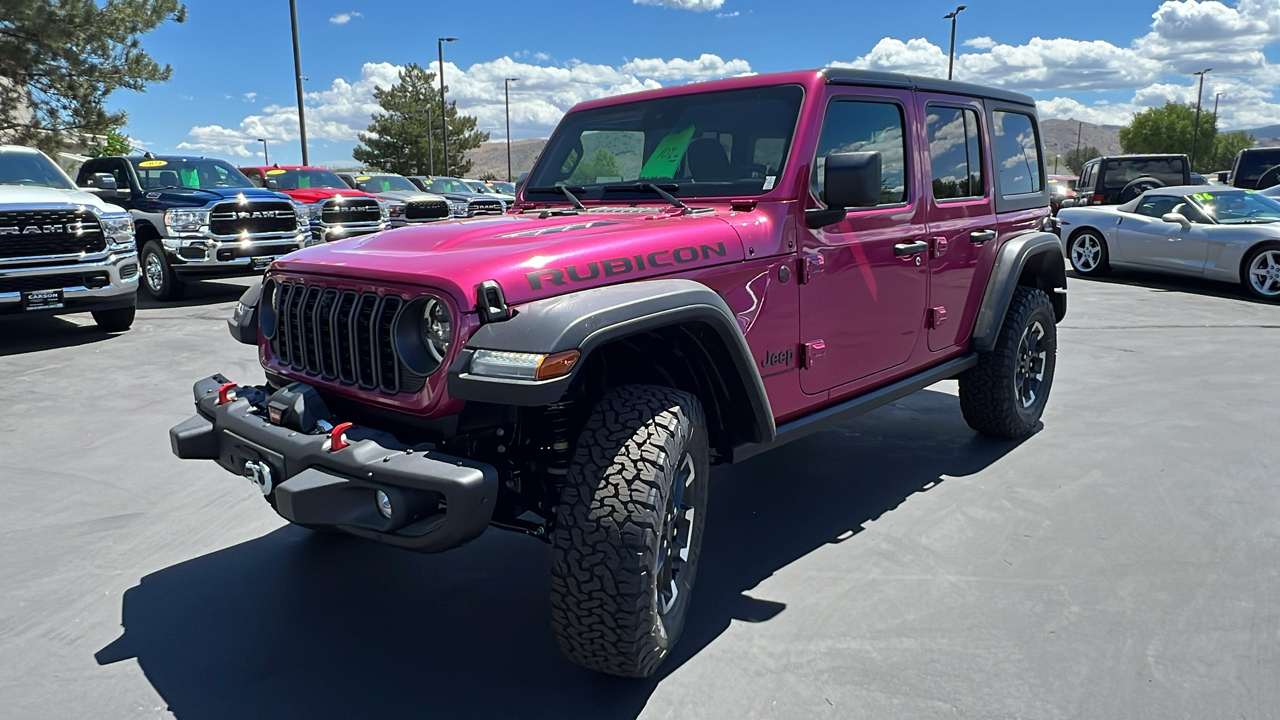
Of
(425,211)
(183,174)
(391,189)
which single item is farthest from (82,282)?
(391,189)

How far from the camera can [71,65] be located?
1939 cm

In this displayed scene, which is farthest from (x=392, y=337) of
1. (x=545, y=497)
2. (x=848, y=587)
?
(x=848, y=587)

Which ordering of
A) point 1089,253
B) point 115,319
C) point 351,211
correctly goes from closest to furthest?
point 115,319, point 1089,253, point 351,211

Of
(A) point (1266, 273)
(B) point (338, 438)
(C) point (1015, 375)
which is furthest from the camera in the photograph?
(A) point (1266, 273)

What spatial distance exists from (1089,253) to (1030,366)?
29.9 ft

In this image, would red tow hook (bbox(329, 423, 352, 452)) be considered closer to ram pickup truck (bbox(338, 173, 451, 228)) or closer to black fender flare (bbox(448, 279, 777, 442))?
black fender flare (bbox(448, 279, 777, 442))

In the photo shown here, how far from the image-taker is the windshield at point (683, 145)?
3.62 meters

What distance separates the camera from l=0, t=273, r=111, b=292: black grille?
24.5 ft

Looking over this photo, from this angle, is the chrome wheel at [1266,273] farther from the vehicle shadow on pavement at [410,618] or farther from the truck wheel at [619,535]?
the truck wheel at [619,535]

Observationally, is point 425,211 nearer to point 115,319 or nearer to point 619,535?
point 619,535

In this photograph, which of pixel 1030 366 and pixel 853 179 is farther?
pixel 1030 366

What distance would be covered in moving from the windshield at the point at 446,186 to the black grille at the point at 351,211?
577 cm

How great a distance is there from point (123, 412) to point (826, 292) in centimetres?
457

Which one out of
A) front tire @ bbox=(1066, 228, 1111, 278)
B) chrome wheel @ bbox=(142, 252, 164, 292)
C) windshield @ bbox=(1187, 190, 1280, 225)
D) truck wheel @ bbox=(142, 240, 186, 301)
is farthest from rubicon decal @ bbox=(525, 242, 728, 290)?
front tire @ bbox=(1066, 228, 1111, 278)
